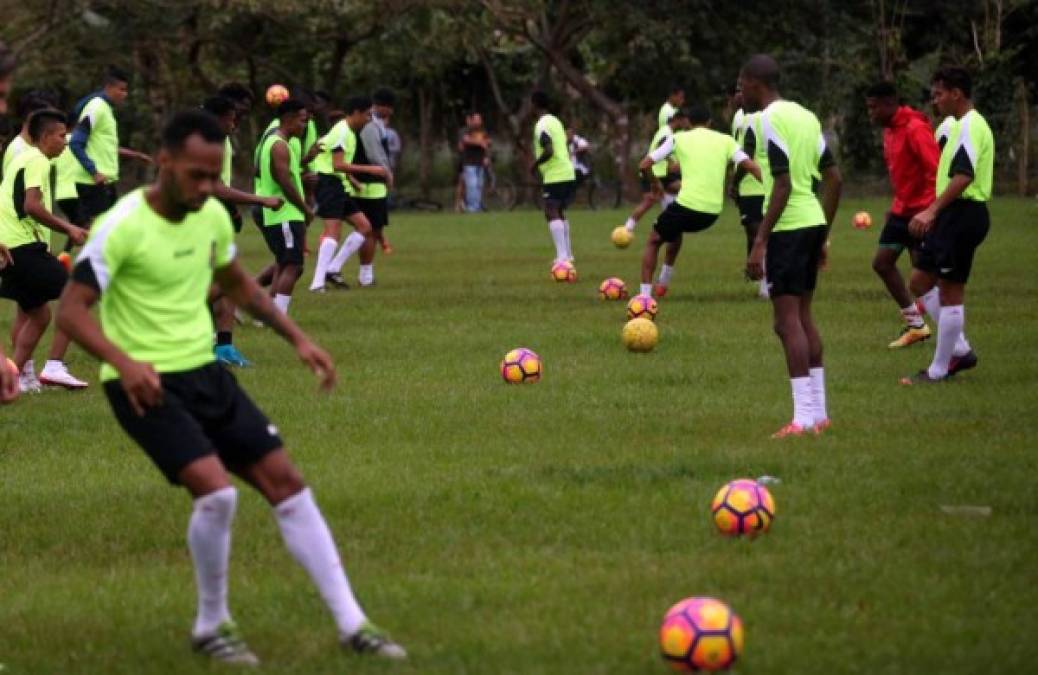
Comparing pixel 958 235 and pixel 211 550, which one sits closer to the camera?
pixel 211 550

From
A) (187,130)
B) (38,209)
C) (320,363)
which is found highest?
(187,130)

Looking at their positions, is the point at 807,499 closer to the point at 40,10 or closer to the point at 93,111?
the point at 93,111

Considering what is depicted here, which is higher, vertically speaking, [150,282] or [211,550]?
[150,282]

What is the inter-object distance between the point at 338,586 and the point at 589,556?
1823 mm

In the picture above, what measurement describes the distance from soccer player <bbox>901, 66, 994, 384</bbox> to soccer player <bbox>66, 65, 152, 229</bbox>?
874 cm

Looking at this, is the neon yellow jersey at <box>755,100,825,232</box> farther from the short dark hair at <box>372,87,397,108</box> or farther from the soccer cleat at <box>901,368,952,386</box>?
the short dark hair at <box>372,87,397,108</box>

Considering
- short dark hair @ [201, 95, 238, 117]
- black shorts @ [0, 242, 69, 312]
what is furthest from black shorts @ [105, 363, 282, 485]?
short dark hair @ [201, 95, 238, 117]

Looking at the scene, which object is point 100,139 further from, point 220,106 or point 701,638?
point 701,638

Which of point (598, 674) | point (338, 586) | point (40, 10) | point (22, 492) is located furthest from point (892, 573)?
point (40, 10)

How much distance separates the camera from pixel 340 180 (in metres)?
22.1

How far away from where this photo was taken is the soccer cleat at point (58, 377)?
1430 cm

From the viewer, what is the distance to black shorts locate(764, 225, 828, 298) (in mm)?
11117

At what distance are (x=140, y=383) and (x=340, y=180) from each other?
52.3ft

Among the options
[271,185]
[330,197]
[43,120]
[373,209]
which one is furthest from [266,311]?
[373,209]
